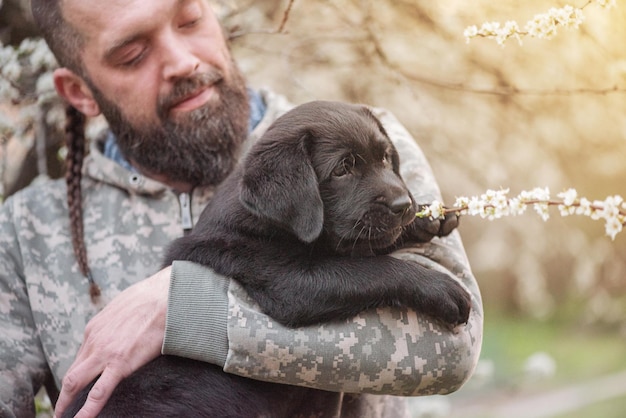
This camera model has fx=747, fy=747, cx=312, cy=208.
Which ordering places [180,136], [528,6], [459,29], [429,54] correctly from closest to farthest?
[528,6] < [180,136] < [459,29] < [429,54]

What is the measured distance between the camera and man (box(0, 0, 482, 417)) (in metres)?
2.30

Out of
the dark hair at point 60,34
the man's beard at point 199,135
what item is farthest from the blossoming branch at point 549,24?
the dark hair at point 60,34

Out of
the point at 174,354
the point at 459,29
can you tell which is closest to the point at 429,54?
the point at 459,29

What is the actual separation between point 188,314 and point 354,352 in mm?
474

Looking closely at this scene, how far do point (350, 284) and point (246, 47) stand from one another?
2666mm

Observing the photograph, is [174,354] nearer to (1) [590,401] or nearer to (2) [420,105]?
(2) [420,105]

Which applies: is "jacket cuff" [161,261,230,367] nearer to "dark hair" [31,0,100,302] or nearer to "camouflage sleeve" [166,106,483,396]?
"camouflage sleeve" [166,106,483,396]

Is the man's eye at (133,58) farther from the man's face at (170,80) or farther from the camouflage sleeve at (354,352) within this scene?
the camouflage sleeve at (354,352)

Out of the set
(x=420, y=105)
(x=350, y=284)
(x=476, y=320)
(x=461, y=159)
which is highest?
(x=350, y=284)

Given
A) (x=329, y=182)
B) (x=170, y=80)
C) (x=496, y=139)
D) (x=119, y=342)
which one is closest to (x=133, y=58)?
(x=170, y=80)

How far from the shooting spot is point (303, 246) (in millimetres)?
2232

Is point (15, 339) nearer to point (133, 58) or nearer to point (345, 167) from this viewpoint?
point (133, 58)

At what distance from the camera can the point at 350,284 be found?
81.2 inches

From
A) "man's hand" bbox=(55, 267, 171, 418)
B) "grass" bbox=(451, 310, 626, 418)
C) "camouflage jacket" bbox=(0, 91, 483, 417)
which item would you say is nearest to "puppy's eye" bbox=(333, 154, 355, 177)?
"camouflage jacket" bbox=(0, 91, 483, 417)
